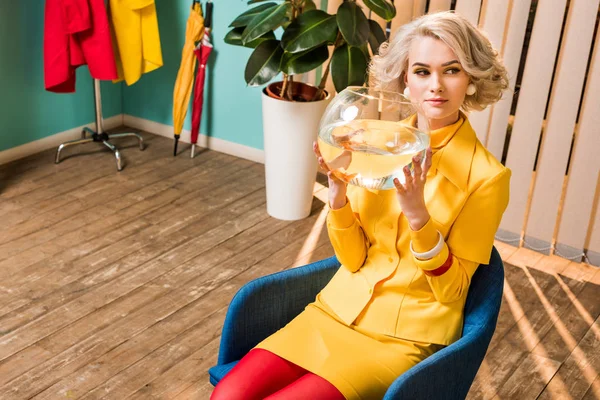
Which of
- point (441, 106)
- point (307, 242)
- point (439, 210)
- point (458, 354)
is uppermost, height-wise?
point (441, 106)

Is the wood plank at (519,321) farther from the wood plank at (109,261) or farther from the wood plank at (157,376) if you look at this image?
the wood plank at (109,261)

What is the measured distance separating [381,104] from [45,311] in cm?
176

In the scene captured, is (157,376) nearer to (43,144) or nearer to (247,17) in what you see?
(247,17)

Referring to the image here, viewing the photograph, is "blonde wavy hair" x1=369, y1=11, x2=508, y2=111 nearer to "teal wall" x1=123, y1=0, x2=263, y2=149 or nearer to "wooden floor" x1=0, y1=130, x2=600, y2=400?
"wooden floor" x1=0, y1=130, x2=600, y2=400

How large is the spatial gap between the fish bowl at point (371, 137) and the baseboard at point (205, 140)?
109 inches

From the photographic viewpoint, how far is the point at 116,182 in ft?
12.3

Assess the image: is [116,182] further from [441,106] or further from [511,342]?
[441,106]

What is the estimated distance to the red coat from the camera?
3.51 metres

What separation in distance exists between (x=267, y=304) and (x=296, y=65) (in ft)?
5.01

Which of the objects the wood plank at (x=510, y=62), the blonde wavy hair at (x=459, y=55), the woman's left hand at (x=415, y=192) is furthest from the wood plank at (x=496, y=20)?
the woman's left hand at (x=415, y=192)

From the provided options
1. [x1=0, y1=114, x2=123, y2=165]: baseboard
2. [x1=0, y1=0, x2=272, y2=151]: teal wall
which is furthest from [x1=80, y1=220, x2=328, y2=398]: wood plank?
[x1=0, y1=114, x2=123, y2=165]: baseboard

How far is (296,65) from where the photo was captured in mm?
3088

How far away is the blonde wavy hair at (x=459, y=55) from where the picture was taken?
158cm

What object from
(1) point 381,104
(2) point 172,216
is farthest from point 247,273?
(1) point 381,104
